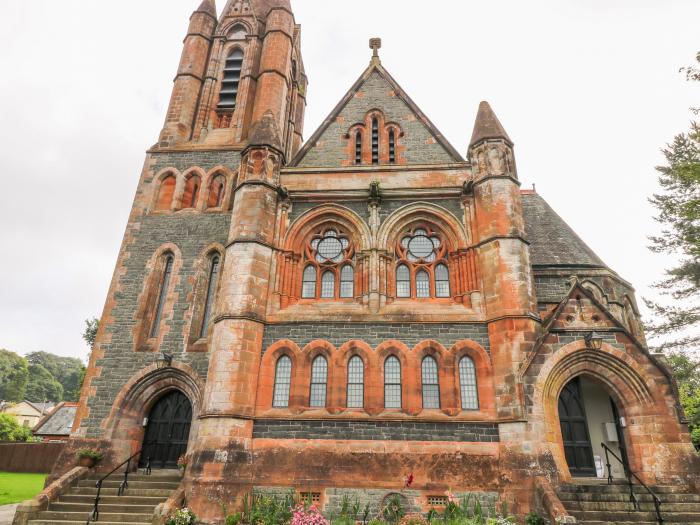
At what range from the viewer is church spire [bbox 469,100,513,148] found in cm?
1379

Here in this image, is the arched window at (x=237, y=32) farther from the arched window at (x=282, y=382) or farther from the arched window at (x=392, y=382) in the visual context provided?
the arched window at (x=392, y=382)

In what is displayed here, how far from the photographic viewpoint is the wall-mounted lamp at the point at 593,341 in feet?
35.5

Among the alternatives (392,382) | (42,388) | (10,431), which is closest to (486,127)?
(392,382)

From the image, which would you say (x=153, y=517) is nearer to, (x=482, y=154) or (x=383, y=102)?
(x=482, y=154)

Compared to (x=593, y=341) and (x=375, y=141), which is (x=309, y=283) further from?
(x=593, y=341)

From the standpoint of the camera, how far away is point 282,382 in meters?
11.9

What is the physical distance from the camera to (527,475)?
969 centimetres

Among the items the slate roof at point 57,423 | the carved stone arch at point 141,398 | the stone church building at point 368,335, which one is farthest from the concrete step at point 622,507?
the slate roof at point 57,423

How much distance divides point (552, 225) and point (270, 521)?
15188 millimetres

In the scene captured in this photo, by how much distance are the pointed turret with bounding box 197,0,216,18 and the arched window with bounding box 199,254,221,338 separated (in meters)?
Answer: 14.6

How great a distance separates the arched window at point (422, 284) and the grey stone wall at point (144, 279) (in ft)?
22.9

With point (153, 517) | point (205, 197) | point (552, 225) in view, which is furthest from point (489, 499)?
point (205, 197)

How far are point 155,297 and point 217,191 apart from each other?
4787 millimetres

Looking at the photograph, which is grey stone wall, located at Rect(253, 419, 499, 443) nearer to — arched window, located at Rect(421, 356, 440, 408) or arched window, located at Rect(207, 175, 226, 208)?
arched window, located at Rect(421, 356, 440, 408)
